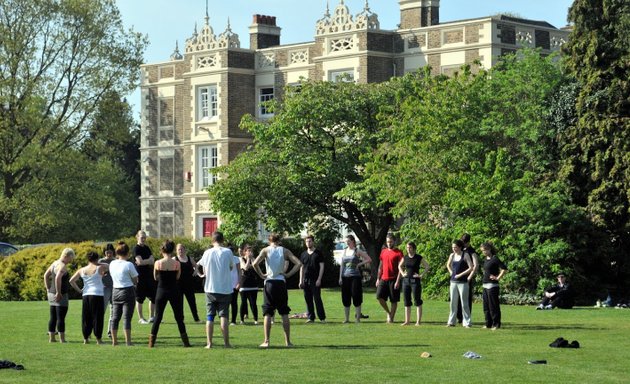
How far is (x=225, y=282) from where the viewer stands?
22422 mm

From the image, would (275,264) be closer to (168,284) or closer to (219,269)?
(219,269)

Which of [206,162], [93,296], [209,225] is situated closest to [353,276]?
[93,296]

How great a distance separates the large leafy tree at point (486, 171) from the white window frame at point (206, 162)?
72.9ft

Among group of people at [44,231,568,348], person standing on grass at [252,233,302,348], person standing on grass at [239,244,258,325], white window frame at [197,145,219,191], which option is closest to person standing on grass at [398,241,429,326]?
group of people at [44,231,568,348]

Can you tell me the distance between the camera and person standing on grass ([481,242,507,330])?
26906 mm

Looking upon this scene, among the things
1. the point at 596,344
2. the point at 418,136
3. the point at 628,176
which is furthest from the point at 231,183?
the point at 596,344

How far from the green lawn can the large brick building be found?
2883 centimetres

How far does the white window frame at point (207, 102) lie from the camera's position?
67500mm

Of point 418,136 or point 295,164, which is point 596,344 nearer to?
point 418,136

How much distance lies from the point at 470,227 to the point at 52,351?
17.9 metres

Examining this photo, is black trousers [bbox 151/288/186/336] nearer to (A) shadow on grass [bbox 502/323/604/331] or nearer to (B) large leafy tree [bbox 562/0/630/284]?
(A) shadow on grass [bbox 502/323/604/331]

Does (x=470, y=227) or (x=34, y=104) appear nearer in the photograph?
(x=470, y=227)

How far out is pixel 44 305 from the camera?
3847 cm

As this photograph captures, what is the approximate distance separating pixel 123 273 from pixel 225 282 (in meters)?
2.00
